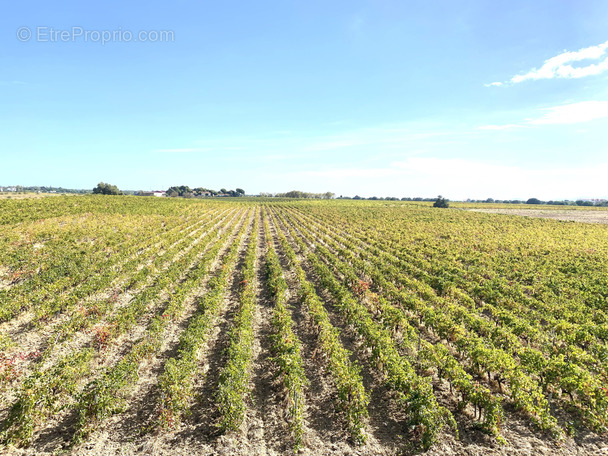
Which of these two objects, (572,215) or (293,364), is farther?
(572,215)

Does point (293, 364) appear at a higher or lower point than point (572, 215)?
lower

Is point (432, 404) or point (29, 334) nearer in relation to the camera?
point (432, 404)

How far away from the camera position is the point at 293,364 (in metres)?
9.01

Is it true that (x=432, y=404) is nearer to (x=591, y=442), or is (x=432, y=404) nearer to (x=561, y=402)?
(x=591, y=442)

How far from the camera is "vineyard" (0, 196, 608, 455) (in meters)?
7.50

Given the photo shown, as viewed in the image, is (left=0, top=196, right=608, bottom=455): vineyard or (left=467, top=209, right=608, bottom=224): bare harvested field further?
(left=467, top=209, right=608, bottom=224): bare harvested field

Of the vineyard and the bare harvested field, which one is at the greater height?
the bare harvested field

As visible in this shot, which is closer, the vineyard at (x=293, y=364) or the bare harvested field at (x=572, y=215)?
the vineyard at (x=293, y=364)

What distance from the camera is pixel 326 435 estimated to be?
7715 mm

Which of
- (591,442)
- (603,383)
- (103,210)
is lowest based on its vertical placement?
(591,442)

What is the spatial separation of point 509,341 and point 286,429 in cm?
983

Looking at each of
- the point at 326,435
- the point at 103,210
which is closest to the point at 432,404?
the point at 326,435

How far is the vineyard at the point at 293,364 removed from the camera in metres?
7.50

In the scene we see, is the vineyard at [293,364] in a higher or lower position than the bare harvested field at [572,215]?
lower
